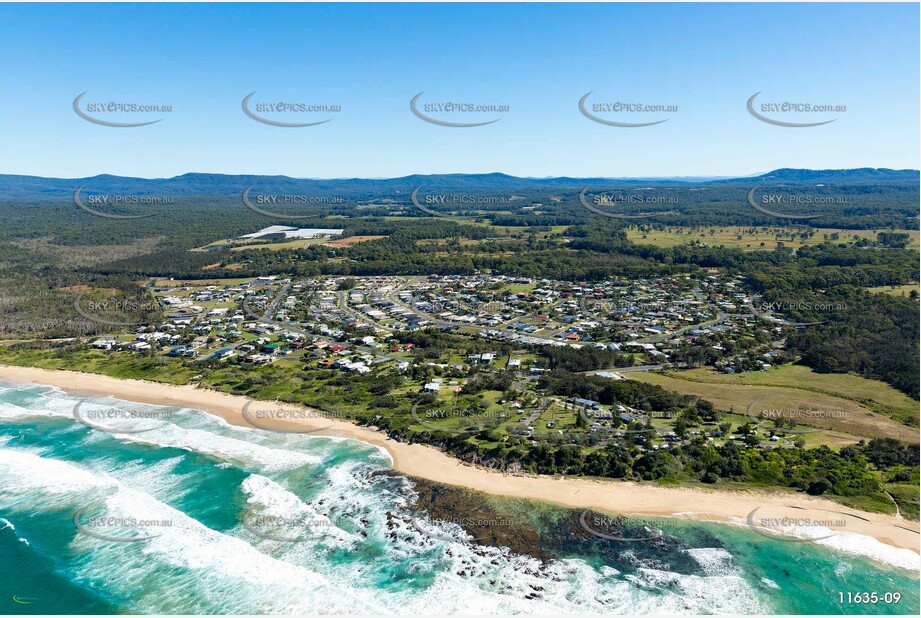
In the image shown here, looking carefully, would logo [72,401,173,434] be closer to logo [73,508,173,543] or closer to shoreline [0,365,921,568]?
logo [73,508,173,543]

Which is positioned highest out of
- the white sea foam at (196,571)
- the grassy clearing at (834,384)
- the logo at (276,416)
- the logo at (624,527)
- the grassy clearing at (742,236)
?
the grassy clearing at (742,236)

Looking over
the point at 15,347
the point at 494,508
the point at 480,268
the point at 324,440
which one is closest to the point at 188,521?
the point at 324,440

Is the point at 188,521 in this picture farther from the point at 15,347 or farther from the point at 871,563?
the point at 15,347

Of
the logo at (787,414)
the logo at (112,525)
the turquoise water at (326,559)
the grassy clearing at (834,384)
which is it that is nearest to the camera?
the turquoise water at (326,559)

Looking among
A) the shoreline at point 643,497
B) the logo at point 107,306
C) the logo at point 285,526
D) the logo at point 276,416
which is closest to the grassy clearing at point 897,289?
the shoreline at point 643,497

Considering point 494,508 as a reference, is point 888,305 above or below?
above

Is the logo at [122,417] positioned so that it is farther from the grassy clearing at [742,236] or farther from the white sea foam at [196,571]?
the grassy clearing at [742,236]

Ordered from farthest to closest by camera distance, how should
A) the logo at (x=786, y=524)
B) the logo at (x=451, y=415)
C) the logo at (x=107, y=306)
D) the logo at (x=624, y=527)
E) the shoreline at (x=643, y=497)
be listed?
the logo at (x=107, y=306) < the logo at (x=451, y=415) < the shoreline at (x=643, y=497) < the logo at (x=624, y=527) < the logo at (x=786, y=524)

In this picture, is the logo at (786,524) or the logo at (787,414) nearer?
the logo at (786,524)
